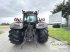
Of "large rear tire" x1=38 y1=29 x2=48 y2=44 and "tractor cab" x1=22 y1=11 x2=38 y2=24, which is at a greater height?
"tractor cab" x1=22 y1=11 x2=38 y2=24

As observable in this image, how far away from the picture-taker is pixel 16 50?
1120cm

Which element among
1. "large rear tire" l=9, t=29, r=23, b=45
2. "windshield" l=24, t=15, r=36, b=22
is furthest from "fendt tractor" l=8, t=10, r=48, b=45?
"windshield" l=24, t=15, r=36, b=22

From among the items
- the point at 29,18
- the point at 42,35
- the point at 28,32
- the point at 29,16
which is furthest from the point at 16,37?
the point at 29,16

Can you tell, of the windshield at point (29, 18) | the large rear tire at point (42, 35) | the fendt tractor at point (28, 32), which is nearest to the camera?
the fendt tractor at point (28, 32)

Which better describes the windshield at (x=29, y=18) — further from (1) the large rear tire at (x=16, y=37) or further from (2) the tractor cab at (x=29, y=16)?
(1) the large rear tire at (x=16, y=37)

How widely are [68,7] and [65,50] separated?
39.6 metres

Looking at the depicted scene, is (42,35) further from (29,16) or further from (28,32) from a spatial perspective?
(29,16)

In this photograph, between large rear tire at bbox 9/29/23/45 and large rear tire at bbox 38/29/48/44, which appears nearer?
large rear tire at bbox 9/29/23/45

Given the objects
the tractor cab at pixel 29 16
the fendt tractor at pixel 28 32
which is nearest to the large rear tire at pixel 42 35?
the fendt tractor at pixel 28 32

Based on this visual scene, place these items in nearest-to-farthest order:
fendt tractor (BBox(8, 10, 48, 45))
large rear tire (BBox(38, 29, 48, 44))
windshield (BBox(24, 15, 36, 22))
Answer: fendt tractor (BBox(8, 10, 48, 45)), large rear tire (BBox(38, 29, 48, 44)), windshield (BBox(24, 15, 36, 22))

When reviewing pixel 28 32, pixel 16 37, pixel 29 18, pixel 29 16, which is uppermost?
pixel 29 16

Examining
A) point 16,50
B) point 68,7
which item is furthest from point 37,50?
point 68,7

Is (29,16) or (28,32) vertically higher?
(29,16)

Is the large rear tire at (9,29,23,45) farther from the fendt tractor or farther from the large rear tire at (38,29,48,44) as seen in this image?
the large rear tire at (38,29,48,44)
